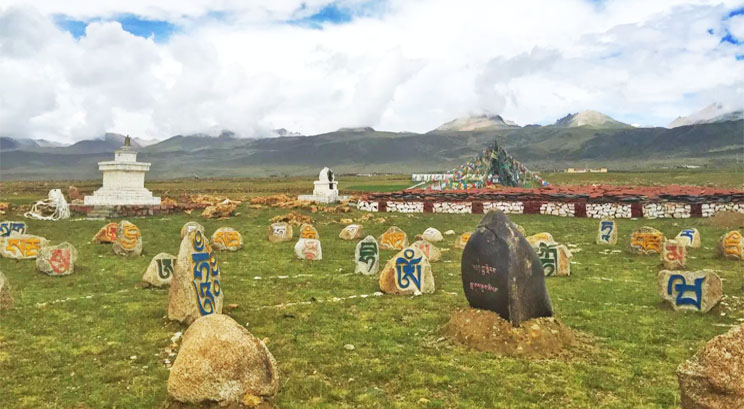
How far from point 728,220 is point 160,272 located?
28.9 meters

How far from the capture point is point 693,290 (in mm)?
13164

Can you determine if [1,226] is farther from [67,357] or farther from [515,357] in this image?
[515,357]

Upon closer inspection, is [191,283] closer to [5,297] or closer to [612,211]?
[5,297]

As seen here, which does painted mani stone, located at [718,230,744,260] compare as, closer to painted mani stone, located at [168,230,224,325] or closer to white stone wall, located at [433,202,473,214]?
painted mani stone, located at [168,230,224,325]

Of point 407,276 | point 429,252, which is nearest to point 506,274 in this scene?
point 407,276

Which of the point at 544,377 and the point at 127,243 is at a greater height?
the point at 127,243

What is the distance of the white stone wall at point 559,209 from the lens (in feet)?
119

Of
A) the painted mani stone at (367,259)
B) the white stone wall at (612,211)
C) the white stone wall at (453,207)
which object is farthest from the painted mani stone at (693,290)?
the white stone wall at (453,207)

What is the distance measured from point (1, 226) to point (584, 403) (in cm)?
2430

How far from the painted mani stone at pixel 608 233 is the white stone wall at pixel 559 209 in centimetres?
1151

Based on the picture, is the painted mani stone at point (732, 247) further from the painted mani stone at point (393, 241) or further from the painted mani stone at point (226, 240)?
the painted mani stone at point (226, 240)

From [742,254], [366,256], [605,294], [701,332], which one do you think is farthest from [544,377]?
[742,254]

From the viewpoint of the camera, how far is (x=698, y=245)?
23.3 metres

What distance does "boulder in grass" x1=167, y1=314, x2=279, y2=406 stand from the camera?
7664 millimetres
